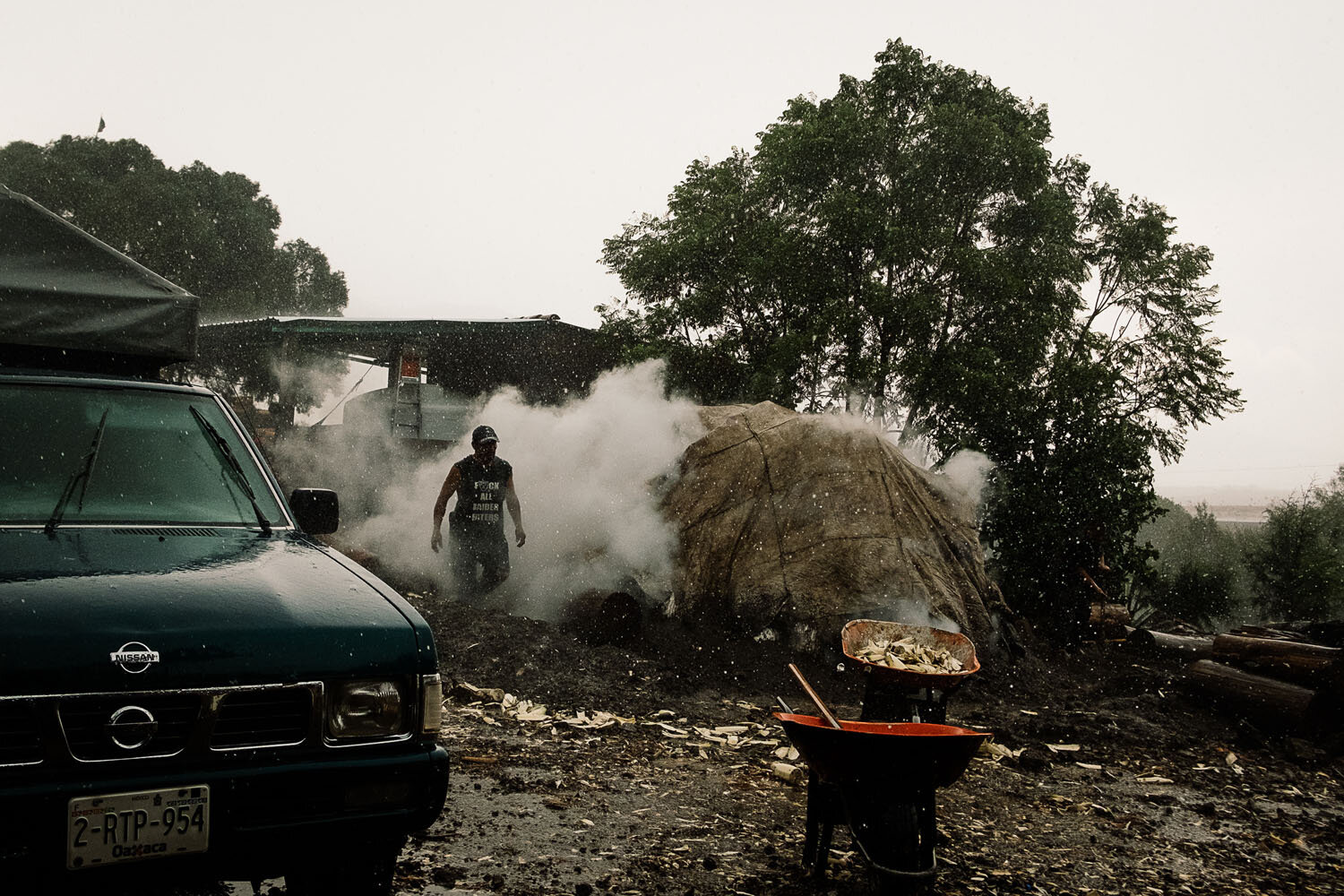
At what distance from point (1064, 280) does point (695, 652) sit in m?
15.5

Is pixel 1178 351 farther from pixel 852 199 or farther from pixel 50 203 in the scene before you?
pixel 50 203

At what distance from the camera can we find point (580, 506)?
10992 mm

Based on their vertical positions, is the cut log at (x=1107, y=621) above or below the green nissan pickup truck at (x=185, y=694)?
below

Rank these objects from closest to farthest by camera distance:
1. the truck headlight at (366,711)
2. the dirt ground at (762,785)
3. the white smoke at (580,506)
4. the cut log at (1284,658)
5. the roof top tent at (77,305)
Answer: the truck headlight at (366,711)
the dirt ground at (762,785)
the roof top tent at (77,305)
the cut log at (1284,658)
the white smoke at (580,506)

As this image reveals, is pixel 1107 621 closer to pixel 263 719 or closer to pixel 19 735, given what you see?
pixel 263 719

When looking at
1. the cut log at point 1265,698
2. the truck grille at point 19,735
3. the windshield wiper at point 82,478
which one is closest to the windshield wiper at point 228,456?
the windshield wiper at point 82,478

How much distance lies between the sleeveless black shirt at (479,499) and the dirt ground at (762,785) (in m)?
0.84

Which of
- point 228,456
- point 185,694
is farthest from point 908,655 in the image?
point 185,694

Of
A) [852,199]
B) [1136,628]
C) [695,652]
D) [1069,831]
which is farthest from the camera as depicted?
[852,199]

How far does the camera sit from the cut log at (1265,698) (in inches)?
328

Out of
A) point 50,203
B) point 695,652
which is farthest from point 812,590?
point 50,203

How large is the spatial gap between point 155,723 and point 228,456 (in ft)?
5.20

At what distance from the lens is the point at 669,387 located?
2017 cm

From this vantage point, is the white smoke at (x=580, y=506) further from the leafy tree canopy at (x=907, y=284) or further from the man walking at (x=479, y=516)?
the leafy tree canopy at (x=907, y=284)
